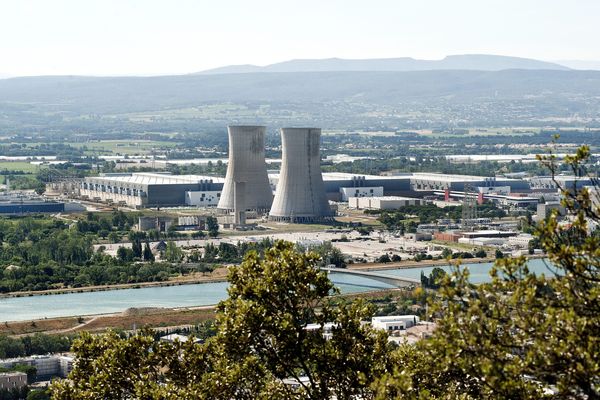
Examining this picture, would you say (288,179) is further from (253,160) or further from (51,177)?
(51,177)

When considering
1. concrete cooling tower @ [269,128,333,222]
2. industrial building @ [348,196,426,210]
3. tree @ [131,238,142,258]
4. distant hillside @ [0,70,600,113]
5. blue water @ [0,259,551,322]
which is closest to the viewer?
blue water @ [0,259,551,322]

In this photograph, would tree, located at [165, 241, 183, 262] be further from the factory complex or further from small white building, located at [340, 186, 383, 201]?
small white building, located at [340, 186, 383, 201]

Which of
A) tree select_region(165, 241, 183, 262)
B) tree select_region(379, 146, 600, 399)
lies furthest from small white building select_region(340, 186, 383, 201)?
tree select_region(379, 146, 600, 399)

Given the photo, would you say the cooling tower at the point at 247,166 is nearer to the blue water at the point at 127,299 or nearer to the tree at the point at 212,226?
the tree at the point at 212,226

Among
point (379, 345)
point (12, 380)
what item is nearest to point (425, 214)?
point (12, 380)

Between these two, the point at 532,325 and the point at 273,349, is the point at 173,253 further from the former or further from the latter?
the point at 532,325

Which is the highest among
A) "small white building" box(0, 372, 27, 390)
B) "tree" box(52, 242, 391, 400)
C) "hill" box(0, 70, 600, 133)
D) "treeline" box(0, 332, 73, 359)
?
"tree" box(52, 242, 391, 400)
